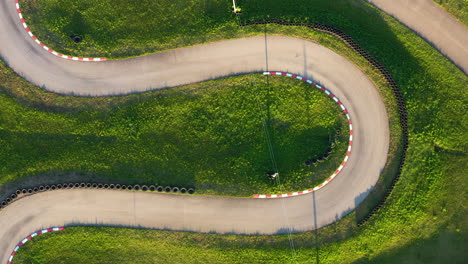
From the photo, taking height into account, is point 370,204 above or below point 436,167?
below

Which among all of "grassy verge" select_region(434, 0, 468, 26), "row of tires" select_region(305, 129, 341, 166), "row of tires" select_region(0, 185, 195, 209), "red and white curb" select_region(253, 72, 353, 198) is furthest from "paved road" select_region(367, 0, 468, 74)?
"row of tires" select_region(0, 185, 195, 209)

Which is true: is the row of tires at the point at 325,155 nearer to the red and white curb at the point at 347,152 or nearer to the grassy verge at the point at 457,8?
the red and white curb at the point at 347,152

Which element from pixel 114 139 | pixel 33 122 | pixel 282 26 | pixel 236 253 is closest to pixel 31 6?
pixel 33 122

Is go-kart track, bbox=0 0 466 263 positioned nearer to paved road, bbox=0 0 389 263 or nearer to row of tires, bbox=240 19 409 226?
paved road, bbox=0 0 389 263

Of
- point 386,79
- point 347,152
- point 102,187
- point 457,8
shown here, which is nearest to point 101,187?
point 102,187

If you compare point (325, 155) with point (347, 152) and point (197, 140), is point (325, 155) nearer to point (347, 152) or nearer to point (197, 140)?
point (347, 152)

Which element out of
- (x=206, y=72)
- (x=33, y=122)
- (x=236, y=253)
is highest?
(x=206, y=72)

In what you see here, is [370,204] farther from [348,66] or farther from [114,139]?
[114,139]
